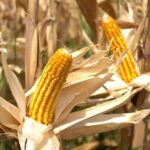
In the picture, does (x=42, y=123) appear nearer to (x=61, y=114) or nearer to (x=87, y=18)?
(x=61, y=114)

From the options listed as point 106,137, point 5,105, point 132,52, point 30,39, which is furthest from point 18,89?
point 106,137

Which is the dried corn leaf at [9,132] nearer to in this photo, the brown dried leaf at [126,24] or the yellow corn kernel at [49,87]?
the yellow corn kernel at [49,87]

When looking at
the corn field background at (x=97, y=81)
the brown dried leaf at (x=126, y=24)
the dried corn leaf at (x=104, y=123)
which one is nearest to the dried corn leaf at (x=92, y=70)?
the corn field background at (x=97, y=81)

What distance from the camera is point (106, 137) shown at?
2307 mm

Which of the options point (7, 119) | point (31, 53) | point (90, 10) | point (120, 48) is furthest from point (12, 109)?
point (90, 10)

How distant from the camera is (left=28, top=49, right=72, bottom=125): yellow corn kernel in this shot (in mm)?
1064

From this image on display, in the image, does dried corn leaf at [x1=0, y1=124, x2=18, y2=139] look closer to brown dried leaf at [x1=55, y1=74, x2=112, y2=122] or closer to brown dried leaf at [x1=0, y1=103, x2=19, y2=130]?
brown dried leaf at [x1=0, y1=103, x2=19, y2=130]

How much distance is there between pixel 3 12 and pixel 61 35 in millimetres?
737

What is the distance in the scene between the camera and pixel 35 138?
113cm

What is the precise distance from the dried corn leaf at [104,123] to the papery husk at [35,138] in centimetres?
6

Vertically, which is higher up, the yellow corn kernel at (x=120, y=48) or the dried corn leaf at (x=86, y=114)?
the yellow corn kernel at (x=120, y=48)

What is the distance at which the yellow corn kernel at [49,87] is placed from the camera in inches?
41.9

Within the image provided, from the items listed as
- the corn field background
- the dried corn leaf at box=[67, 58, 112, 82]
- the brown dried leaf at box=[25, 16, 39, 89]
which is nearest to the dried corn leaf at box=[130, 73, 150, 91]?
the corn field background

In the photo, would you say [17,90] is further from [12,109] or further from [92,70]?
[92,70]
